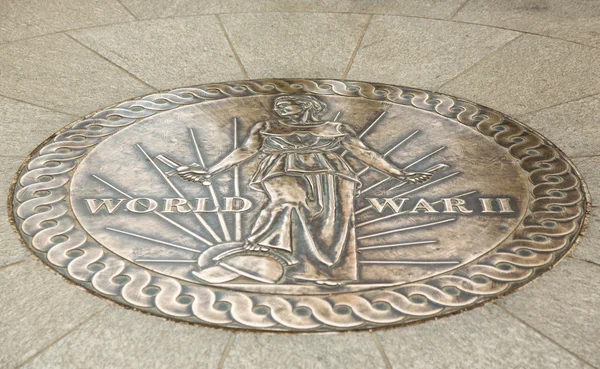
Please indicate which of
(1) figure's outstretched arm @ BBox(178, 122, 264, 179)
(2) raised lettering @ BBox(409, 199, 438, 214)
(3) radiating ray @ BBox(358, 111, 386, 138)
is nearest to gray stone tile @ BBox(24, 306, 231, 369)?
(1) figure's outstretched arm @ BBox(178, 122, 264, 179)

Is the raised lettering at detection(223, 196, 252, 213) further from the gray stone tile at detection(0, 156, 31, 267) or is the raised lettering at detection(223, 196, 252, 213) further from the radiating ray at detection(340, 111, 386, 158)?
the gray stone tile at detection(0, 156, 31, 267)

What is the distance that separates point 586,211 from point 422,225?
970 mm

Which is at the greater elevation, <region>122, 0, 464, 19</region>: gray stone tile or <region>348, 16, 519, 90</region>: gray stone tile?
<region>122, 0, 464, 19</region>: gray stone tile

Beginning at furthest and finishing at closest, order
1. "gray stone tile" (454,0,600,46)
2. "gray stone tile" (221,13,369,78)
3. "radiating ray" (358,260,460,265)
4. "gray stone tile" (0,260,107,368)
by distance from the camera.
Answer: "gray stone tile" (454,0,600,46)
"gray stone tile" (221,13,369,78)
"radiating ray" (358,260,460,265)
"gray stone tile" (0,260,107,368)

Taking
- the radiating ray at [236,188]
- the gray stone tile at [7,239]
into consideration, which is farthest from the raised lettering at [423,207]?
the gray stone tile at [7,239]

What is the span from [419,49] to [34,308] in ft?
12.8

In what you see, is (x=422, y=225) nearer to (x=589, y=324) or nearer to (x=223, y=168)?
(x=589, y=324)

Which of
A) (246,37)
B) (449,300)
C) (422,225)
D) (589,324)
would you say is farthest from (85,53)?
(589,324)

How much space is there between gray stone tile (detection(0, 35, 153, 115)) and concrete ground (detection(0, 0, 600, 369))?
0.02 m

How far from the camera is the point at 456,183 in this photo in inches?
174

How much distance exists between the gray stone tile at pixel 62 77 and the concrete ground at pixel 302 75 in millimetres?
16

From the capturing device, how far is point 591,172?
4.62 m

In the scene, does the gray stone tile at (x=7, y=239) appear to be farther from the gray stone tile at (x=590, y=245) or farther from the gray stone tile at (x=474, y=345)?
the gray stone tile at (x=590, y=245)

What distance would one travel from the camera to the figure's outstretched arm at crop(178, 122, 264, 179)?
4492 millimetres
